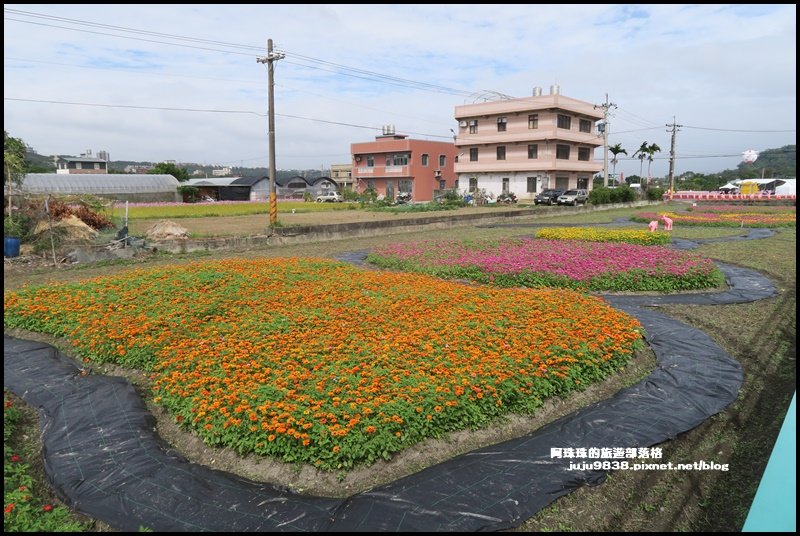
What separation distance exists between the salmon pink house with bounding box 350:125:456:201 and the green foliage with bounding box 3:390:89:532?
2142 inches

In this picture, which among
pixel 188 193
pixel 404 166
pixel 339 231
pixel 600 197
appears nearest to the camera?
pixel 339 231

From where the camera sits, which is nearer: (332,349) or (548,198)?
(332,349)

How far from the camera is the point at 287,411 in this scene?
500 centimetres

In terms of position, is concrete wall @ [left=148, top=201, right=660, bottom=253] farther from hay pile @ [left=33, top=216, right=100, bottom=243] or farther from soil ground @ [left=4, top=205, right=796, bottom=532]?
soil ground @ [left=4, top=205, right=796, bottom=532]

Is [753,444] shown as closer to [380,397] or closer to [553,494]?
[553,494]

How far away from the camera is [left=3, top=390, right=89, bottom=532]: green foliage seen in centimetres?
393

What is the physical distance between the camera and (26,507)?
4098 mm

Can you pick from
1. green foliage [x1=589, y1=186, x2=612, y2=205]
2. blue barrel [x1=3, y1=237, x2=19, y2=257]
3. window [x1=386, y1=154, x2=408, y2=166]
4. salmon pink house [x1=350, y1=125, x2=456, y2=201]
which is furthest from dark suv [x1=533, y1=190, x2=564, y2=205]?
blue barrel [x1=3, y1=237, x2=19, y2=257]

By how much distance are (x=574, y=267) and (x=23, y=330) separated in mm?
11895

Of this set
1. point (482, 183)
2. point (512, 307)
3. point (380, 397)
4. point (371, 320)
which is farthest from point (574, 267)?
point (482, 183)

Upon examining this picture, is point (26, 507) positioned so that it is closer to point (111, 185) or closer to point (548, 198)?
point (548, 198)

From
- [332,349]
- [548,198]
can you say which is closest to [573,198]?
[548,198]

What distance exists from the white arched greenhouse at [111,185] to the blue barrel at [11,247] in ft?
104

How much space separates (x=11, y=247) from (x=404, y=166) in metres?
47.7
